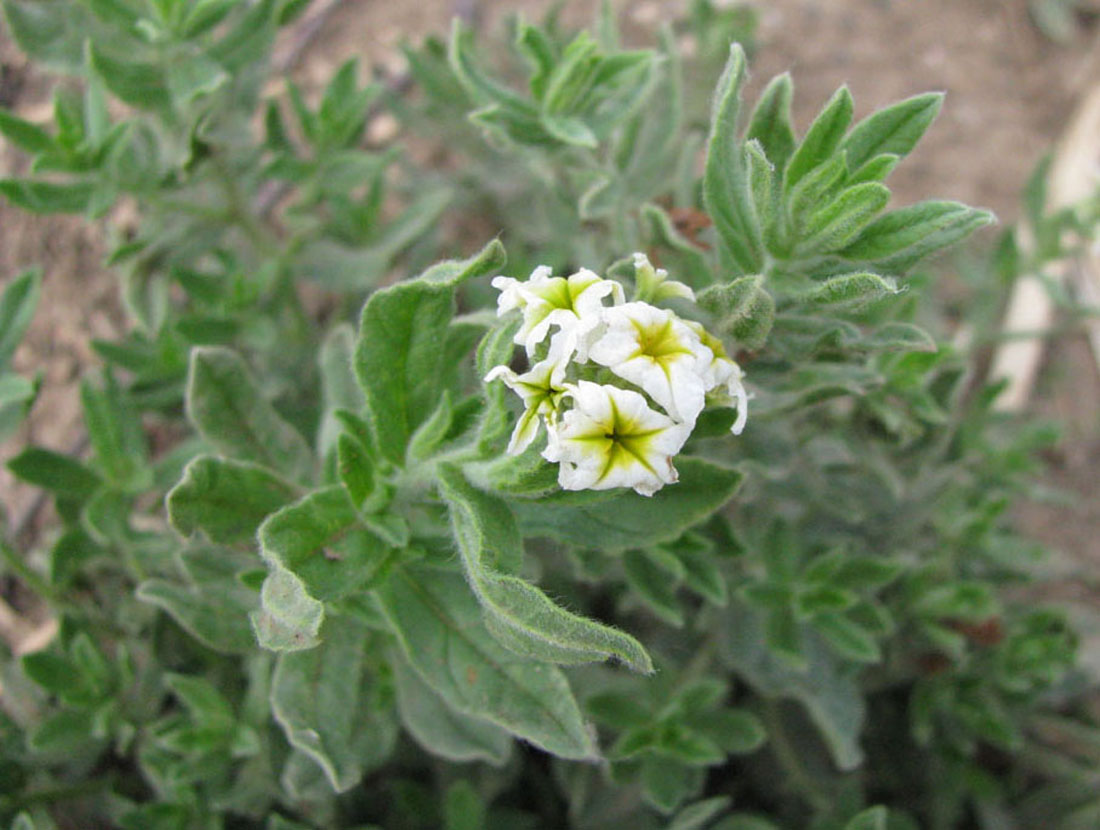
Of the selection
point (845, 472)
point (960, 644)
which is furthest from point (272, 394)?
point (960, 644)

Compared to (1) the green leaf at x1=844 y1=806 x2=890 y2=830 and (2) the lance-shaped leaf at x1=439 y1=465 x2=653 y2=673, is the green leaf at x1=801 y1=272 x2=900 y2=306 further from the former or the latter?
(1) the green leaf at x1=844 y1=806 x2=890 y2=830

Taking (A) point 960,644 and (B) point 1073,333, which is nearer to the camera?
(A) point 960,644

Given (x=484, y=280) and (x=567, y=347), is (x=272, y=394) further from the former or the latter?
(x=567, y=347)

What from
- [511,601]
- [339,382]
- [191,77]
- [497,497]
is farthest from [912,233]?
[191,77]

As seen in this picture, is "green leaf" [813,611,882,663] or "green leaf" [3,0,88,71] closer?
"green leaf" [813,611,882,663]

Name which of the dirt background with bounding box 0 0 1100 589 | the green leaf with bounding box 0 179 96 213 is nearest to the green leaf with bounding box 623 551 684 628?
the green leaf with bounding box 0 179 96 213

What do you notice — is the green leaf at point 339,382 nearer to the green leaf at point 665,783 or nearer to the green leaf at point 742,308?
the green leaf at point 742,308
